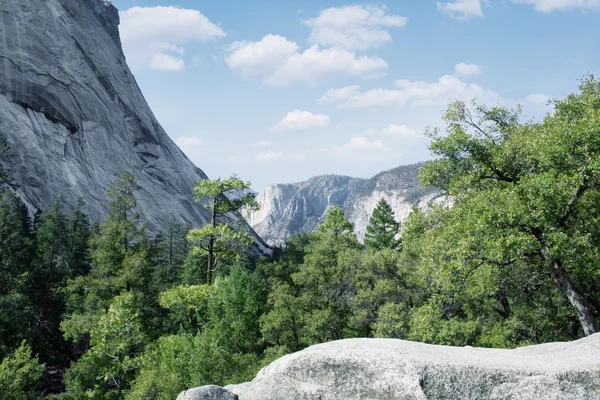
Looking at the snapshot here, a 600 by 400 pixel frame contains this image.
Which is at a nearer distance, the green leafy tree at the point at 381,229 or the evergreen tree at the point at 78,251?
the evergreen tree at the point at 78,251

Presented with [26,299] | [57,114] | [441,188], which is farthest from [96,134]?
[441,188]

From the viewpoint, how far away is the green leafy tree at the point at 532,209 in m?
13.4

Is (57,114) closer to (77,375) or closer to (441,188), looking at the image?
(77,375)

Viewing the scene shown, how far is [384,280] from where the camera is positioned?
94.7 ft

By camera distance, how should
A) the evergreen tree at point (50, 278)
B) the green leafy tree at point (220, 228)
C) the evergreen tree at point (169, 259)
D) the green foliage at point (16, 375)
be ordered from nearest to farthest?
the green leafy tree at point (220, 228) → the green foliage at point (16, 375) → the evergreen tree at point (50, 278) → the evergreen tree at point (169, 259)

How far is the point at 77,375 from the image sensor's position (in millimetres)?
29391

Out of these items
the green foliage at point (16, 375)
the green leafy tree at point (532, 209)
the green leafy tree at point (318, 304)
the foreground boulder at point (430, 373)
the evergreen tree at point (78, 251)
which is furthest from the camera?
the evergreen tree at point (78, 251)

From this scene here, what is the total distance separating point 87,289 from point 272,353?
1466 cm

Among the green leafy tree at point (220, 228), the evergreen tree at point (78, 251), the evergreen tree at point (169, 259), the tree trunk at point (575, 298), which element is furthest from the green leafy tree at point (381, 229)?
the tree trunk at point (575, 298)

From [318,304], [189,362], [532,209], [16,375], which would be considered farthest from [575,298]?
[16,375]

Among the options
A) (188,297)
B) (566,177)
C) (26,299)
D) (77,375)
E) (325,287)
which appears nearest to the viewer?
(566,177)

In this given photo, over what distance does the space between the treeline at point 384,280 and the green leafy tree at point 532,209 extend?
0.05 metres

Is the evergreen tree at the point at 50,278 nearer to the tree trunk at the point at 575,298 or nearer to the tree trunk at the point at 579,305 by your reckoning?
the tree trunk at the point at 575,298

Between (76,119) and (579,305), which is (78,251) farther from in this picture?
(579,305)
